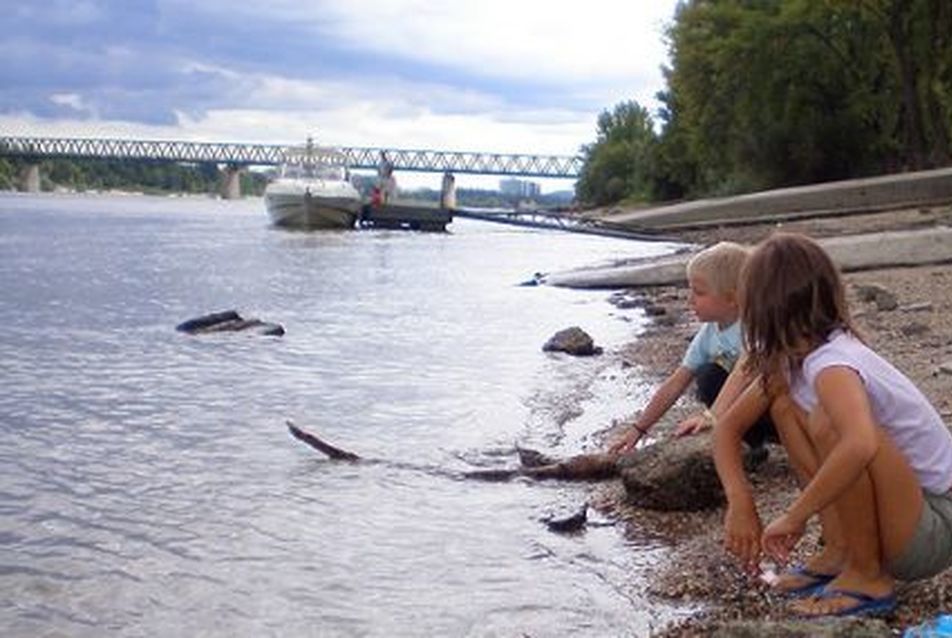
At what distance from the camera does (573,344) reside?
51.8 ft

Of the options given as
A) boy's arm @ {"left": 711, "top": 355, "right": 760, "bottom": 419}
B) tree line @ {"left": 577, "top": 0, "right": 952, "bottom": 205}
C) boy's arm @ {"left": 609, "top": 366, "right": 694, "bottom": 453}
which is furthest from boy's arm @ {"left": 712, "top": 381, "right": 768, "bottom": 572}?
tree line @ {"left": 577, "top": 0, "right": 952, "bottom": 205}

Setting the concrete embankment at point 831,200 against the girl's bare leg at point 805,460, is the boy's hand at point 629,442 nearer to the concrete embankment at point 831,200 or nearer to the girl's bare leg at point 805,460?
the girl's bare leg at point 805,460

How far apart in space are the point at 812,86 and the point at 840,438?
2022 inches

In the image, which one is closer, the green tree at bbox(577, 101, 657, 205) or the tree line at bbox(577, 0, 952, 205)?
the tree line at bbox(577, 0, 952, 205)

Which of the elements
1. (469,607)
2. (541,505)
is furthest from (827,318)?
(541,505)

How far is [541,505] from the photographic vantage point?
306 inches

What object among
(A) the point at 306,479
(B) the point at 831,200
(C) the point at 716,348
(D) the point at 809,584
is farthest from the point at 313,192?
(D) the point at 809,584

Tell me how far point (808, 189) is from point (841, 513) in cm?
4107

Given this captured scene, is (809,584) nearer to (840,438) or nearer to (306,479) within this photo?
(840,438)

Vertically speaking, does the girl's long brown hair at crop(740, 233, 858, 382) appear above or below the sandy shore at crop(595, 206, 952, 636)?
above

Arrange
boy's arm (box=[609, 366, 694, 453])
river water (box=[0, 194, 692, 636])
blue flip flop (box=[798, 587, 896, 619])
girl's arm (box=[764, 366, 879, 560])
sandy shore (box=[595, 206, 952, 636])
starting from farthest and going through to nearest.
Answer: boy's arm (box=[609, 366, 694, 453])
river water (box=[0, 194, 692, 636])
sandy shore (box=[595, 206, 952, 636])
blue flip flop (box=[798, 587, 896, 619])
girl's arm (box=[764, 366, 879, 560])

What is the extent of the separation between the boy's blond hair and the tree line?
126 feet

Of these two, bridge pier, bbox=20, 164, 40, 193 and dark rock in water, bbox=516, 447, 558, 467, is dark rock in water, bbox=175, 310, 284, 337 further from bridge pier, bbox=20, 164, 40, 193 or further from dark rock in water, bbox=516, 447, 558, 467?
bridge pier, bbox=20, 164, 40, 193

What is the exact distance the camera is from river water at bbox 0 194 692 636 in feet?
19.8
